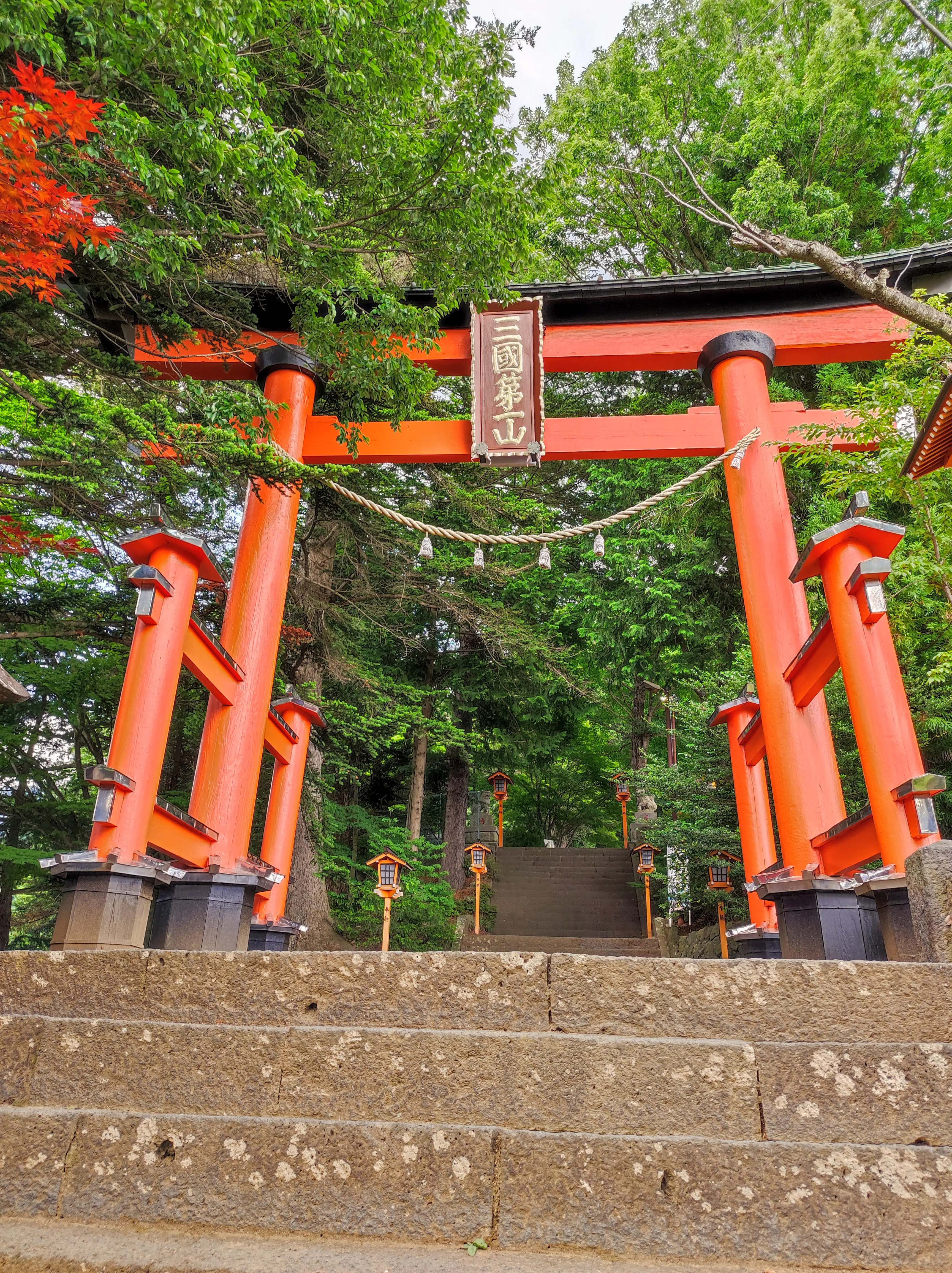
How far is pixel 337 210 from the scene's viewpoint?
18.3 feet

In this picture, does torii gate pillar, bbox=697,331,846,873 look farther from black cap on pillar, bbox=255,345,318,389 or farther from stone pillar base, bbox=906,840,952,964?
black cap on pillar, bbox=255,345,318,389

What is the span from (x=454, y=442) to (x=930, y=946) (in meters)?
5.31

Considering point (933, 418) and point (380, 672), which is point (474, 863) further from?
point (933, 418)

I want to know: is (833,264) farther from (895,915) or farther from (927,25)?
(895,915)

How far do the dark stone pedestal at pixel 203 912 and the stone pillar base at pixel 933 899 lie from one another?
366 cm

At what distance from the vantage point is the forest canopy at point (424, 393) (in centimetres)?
459

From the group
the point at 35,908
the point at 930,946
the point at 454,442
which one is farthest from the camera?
the point at 35,908

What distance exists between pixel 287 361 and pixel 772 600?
15.0 ft

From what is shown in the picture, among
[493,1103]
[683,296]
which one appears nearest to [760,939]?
[493,1103]

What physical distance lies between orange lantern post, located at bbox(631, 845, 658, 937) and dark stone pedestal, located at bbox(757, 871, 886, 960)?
6.94 meters

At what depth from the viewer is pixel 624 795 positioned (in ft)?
48.1

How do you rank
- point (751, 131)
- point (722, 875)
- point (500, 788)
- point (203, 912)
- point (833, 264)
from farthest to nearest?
1. point (500, 788)
2. point (751, 131)
3. point (722, 875)
4. point (203, 912)
5. point (833, 264)

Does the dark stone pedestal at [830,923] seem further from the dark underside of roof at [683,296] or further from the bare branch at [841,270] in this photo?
the dark underside of roof at [683,296]

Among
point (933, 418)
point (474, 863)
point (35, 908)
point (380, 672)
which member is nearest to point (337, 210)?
point (933, 418)
